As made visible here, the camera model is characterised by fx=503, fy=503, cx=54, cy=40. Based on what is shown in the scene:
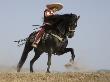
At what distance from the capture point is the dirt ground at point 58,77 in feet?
59.2

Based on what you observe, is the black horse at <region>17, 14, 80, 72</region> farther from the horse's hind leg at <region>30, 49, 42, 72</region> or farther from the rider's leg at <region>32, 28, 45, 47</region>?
the horse's hind leg at <region>30, 49, 42, 72</region>

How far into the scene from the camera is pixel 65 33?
22.1 m

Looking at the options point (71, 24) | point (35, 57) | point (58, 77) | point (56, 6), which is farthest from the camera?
point (35, 57)

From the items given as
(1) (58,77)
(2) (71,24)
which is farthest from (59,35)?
(1) (58,77)

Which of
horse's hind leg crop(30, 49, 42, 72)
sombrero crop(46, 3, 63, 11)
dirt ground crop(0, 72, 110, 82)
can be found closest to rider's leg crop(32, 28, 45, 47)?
horse's hind leg crop(30, 49, 42, 72)

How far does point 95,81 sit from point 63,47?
14.4 ft

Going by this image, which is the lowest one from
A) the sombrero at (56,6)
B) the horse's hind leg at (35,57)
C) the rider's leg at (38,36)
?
the horse's hind leg at (35,57)

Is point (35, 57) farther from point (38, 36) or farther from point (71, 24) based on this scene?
point (71, 24)

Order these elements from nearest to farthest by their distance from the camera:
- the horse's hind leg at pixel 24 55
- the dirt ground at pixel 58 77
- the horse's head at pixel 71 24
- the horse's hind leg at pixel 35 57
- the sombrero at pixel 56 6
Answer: the dirt ground at pixel 58 77, the horse's head at pixel 71 24, the sombrero at pixel 56 6, the horse's hind leg at pixel 35 57, the horse's hind leg at pixel 24 55

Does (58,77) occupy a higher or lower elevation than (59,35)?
lower

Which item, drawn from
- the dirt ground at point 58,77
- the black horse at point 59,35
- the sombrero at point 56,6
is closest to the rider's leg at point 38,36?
the black horse at point 59,35

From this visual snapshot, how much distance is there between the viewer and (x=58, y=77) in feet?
59.9

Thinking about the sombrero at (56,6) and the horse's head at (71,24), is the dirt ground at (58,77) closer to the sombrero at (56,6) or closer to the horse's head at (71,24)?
the horse's head at (71,24)

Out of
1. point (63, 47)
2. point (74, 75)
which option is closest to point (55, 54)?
point (63, 47)
